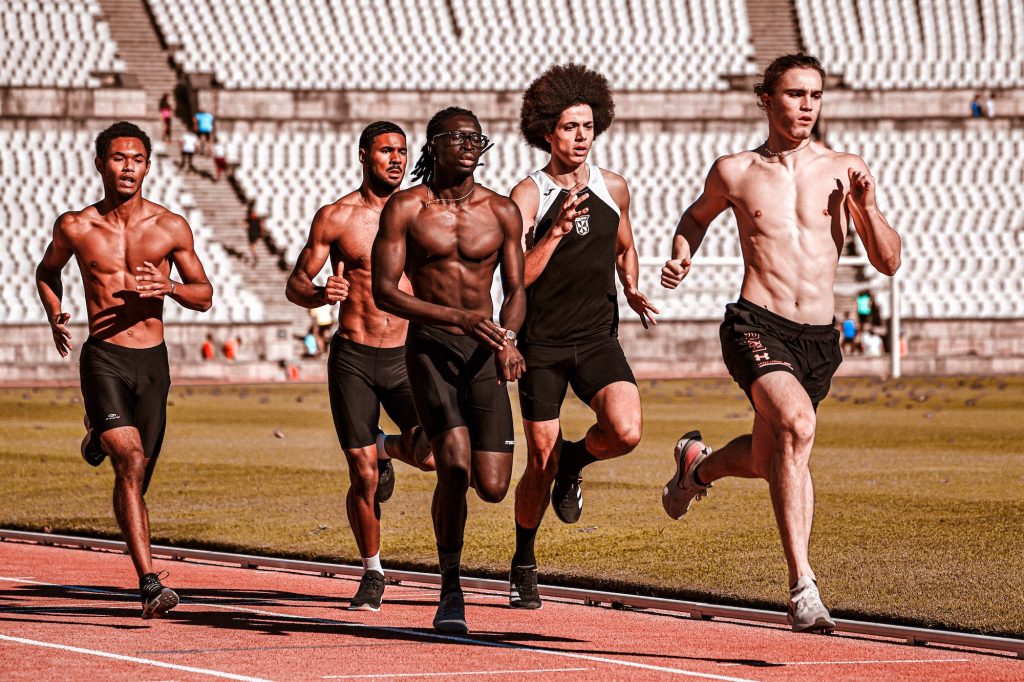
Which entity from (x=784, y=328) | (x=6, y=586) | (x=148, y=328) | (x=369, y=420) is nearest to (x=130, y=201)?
(x=148, y=328)

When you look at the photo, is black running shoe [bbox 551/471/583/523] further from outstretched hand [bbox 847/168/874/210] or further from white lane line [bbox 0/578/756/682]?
outstretched hand [bbox 847/168/874/210]

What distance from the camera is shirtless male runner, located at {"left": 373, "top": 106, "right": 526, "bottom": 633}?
8.27m

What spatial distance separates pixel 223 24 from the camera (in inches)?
1896

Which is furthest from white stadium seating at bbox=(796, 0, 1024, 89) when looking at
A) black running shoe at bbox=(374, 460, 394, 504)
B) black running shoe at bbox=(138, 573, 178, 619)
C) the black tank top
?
black running shoe at bbox=(138, 573, 178, 619)

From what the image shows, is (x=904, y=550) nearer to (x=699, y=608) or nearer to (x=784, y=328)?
(x=699, y=608)

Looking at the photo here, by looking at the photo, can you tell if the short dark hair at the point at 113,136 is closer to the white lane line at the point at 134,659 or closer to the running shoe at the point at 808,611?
the white lane line at the point at 134,659

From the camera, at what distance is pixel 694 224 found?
857 cm

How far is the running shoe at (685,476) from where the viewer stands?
9094mm

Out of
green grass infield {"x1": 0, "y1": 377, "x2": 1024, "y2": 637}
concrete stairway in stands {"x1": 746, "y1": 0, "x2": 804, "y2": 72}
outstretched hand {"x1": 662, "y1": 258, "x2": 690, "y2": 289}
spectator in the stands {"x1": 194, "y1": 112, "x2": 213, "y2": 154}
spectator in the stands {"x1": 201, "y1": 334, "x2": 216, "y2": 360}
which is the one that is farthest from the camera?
concrete stairway in stands {"x1": 746, "y1": 0, "x2": 804, "y2": 72}

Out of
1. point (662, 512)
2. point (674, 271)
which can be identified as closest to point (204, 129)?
point (662, 512)

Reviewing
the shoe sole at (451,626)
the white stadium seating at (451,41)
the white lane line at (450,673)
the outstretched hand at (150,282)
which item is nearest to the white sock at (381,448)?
the outstretched hand at (150,282)

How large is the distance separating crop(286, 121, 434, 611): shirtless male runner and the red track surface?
2.43 feet

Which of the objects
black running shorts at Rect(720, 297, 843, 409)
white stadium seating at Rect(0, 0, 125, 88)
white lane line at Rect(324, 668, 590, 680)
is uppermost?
white stadium seating at Rect(0, 0, 125, 88)

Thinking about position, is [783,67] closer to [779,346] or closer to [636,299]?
[779,346]
